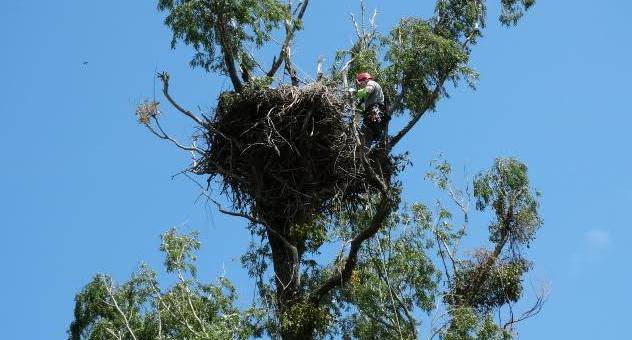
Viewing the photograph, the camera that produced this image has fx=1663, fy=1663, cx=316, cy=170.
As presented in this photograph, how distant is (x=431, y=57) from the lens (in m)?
19.3

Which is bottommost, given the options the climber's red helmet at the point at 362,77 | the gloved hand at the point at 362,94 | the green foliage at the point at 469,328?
the green foliage at the point at 469,328

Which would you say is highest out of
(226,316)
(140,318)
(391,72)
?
(391,72)

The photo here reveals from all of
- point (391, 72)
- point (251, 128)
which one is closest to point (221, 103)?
point (251, 128)

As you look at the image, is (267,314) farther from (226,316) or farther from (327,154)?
(327,154)

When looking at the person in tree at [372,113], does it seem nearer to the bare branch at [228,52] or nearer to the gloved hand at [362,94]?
the gloved hand at [362,94]

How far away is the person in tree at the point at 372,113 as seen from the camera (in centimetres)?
1803

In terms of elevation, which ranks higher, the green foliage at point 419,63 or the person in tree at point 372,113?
the green foliage at point 419,63

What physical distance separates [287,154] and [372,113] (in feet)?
3.38

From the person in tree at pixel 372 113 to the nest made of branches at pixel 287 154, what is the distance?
178 millimetres

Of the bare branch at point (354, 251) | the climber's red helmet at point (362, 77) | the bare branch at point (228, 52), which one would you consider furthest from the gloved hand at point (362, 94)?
the bare branch at point (228, 52)

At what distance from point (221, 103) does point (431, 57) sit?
8.56ft

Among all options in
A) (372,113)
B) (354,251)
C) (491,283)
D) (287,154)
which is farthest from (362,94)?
(491,283)

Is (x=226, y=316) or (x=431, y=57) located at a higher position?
(x=431, y=57)

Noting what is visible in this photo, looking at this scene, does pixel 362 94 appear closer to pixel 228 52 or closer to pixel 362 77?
pixel 362 77
